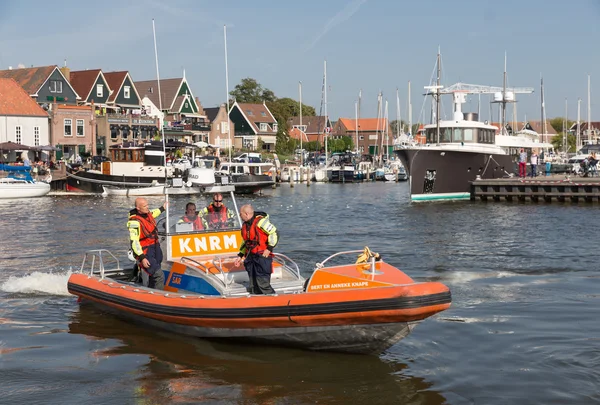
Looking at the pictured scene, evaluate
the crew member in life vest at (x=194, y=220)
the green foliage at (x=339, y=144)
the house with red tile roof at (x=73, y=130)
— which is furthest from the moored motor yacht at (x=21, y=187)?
the green foliage at (x=339, y=144)

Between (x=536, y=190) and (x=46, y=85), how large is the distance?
152 ft

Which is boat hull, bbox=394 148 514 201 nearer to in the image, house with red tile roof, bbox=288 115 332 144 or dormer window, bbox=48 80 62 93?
dormer window, bbox=48 80 62 93

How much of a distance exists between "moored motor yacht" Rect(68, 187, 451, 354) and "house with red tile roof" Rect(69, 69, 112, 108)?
209 feet

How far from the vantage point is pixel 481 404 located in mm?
8805

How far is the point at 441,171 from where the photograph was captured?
4256cm

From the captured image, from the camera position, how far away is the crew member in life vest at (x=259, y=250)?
36.1 feet

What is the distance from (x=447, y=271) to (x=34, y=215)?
22887 mm

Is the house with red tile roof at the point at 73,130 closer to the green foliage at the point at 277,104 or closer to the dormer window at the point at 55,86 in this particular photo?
the dormer window at the point at 55,86

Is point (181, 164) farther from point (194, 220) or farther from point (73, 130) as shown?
point (194, 220)

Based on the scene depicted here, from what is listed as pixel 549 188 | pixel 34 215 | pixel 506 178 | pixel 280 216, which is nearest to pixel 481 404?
pixel 280 216

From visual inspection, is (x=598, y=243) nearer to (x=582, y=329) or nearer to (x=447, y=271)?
(x=447, y=271)

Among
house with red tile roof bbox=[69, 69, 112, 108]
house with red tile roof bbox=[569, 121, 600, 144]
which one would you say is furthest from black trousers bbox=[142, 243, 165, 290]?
house with red tile roof bbox=[569, 121, 600, 144]

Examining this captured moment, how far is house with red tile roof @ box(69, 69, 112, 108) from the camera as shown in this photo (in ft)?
240

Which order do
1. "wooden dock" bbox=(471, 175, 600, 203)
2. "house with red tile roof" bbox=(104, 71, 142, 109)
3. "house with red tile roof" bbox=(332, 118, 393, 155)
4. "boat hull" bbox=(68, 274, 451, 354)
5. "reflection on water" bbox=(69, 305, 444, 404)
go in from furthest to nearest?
"house with red tile roof" bbox=(332, 118, 393, 155)
"house with red tile roof" bbox=(104, 71, 142, 109)
"wooden dock" bbox=(471, 175, 600, 203)
"boat hull" bbox=(68, 274, 451, 354)
"reflection on water" bbox=(69, 305, 444, 404)
